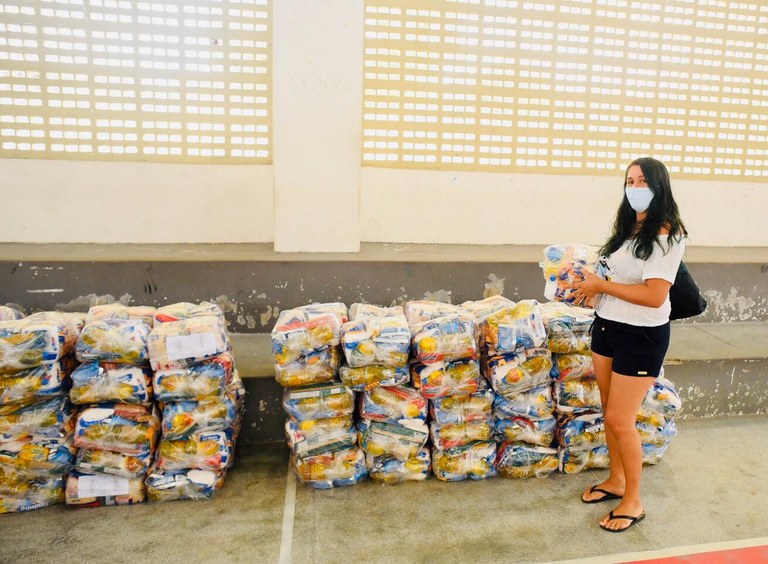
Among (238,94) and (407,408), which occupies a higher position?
(238,94)

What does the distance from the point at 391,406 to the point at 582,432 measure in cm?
107

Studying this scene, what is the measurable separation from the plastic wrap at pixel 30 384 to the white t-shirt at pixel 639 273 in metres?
2.56

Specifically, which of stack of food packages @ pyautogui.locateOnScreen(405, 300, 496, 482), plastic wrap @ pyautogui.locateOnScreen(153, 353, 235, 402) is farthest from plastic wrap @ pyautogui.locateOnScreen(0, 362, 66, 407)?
stack of food packages @ pyautogui.locateOnScreen(405, 300, 496, 482)

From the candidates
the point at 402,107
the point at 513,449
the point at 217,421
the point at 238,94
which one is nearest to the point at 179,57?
the point at 238,94

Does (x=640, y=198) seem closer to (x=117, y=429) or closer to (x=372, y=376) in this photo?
(x=372, y=376)

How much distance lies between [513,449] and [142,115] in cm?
395

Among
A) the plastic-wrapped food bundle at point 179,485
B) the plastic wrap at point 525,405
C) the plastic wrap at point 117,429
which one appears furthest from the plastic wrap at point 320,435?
the plastic wrap at point 525,405

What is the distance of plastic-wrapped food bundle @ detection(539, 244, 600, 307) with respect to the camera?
2.64 metres

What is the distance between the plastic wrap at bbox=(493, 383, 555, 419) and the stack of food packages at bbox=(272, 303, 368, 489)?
784 millimetres

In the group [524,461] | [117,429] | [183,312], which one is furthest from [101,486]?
[524,461]

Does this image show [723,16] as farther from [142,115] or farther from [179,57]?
[142,115]

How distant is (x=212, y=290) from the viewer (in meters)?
4.16

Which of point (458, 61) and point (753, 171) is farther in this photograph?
point (753, 171)

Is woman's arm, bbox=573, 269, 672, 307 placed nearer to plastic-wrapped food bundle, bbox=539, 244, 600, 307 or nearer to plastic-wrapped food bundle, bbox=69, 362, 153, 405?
plastic-wrapped food bundle, bbox=539, 244, 600, 307
